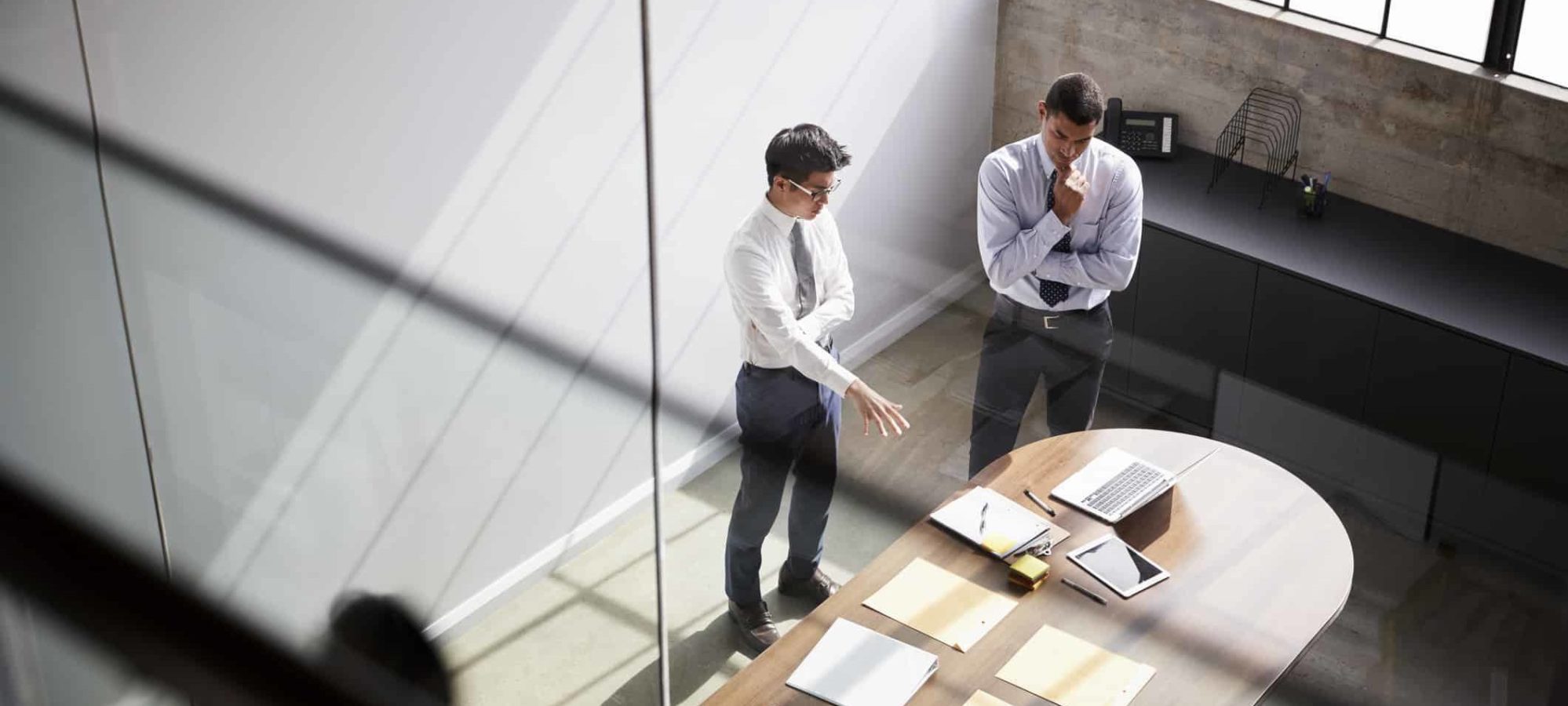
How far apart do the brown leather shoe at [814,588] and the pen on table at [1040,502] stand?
1.10ft

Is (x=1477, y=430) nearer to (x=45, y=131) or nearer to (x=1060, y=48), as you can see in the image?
(x=1060, y=48)

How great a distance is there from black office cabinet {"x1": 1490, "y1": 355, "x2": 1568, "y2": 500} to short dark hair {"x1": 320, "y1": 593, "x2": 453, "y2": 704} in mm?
Answer: 1424

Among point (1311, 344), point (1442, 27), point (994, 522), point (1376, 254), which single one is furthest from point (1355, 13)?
point (994, 522)

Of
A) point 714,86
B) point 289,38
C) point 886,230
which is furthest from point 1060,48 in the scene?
point 289,38

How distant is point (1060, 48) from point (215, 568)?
1144 mm

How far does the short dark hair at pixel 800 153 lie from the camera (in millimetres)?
1605

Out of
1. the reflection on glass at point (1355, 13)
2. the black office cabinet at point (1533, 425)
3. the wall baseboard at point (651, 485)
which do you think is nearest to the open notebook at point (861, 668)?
the wall baseboard at point (651, 485)

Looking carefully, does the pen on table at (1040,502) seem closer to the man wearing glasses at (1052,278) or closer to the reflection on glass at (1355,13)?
the man wearing glasses at (1052,278)

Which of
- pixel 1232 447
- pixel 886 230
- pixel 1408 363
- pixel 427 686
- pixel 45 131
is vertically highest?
pixel 45 131

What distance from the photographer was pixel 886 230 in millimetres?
1798

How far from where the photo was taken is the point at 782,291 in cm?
169

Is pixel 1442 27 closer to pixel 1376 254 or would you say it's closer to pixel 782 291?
pixel 1376 254

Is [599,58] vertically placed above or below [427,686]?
above

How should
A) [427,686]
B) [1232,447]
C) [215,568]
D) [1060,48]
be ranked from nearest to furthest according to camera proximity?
1. [215,568]
2. [427,686]
3. [1060,48]
4. [1232,447]
